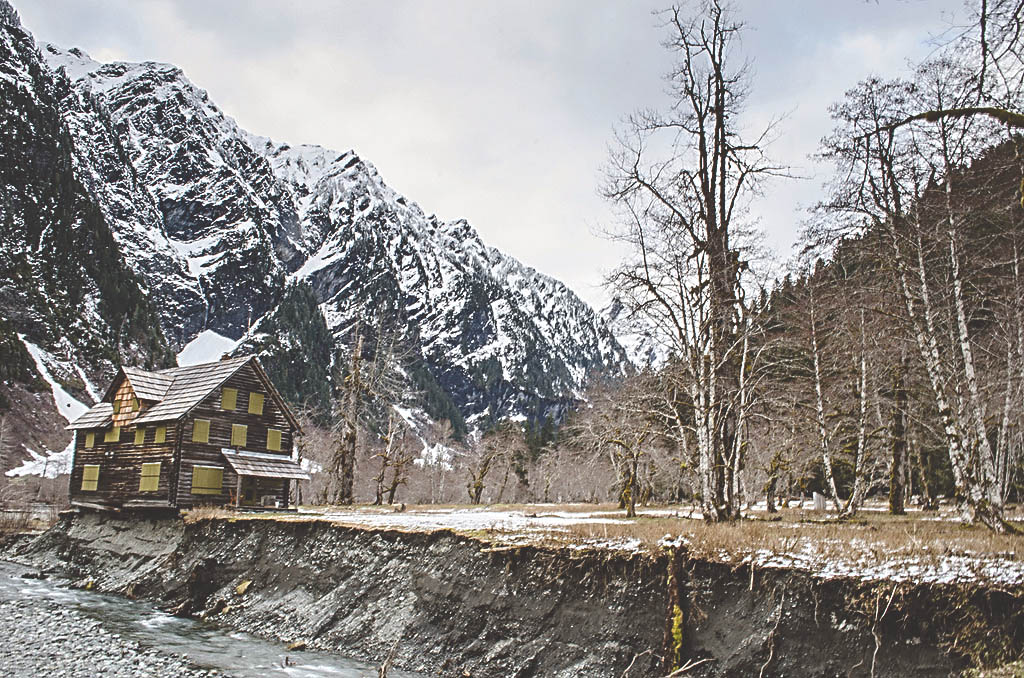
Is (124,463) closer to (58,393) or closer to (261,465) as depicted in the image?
(261,465)

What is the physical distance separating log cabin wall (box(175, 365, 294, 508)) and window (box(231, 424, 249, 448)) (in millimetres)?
78

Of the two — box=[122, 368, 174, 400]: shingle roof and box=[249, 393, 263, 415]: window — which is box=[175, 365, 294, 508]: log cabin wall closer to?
box=[249, 393, 263, 415]: window

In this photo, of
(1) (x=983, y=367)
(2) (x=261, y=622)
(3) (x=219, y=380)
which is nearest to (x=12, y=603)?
(2) (x=261, y=622)

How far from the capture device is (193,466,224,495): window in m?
36.4

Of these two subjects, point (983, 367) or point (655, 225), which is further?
point (983, 367)

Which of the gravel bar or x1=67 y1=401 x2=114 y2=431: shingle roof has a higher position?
x1=67 y1=401 x2=114 y2=431: shingle roof

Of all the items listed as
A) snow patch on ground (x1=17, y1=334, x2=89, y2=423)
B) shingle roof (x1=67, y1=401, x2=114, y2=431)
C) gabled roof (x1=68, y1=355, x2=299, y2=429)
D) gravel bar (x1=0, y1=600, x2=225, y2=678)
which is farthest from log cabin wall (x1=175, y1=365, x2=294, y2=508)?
snow patch on ground (x1=17, y1=334, x2=89, y2=423)

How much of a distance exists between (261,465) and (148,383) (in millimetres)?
9465

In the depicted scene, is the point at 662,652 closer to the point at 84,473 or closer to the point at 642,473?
the point at 84,473

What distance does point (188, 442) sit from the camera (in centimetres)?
3644

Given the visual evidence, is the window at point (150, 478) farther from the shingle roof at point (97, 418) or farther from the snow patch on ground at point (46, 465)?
the snow patch on ground at point (46, 465)

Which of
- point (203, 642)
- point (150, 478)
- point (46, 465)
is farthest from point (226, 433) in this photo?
point (46, 465)

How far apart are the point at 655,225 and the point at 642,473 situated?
3883cm

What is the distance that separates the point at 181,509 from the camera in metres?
34.8
